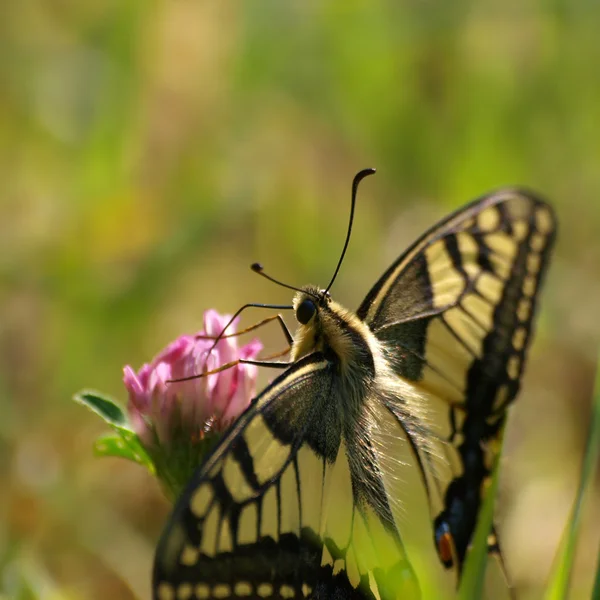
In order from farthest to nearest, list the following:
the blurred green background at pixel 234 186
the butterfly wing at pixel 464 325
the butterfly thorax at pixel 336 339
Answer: the blurred green background at pixel 234 186 < the butterfly wing at pixel 464 325 < the butterfly thorax at pixel 336 339

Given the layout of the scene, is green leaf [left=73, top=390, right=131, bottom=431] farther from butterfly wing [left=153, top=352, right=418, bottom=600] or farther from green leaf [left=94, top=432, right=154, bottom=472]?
butterfly wing [left=153, top=352, right=418, bottom=600]

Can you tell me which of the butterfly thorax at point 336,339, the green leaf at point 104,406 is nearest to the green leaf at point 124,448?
the green leaf at point 104,406

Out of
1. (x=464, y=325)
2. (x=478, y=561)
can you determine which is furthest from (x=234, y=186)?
(x=478, y=561)

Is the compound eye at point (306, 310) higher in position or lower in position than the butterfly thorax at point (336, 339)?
higher

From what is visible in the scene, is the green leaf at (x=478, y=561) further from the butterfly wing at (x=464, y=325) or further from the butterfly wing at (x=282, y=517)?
the butterfly wing at (x=464, y=325)

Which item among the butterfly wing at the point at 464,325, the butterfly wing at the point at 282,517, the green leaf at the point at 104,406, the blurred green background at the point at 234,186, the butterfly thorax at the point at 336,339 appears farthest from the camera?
the blurred green background at the point at 234,186

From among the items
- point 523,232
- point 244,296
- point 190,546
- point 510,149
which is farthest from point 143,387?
point 510,149

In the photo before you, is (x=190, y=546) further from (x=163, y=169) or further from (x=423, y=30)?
(x=423, y=30)
